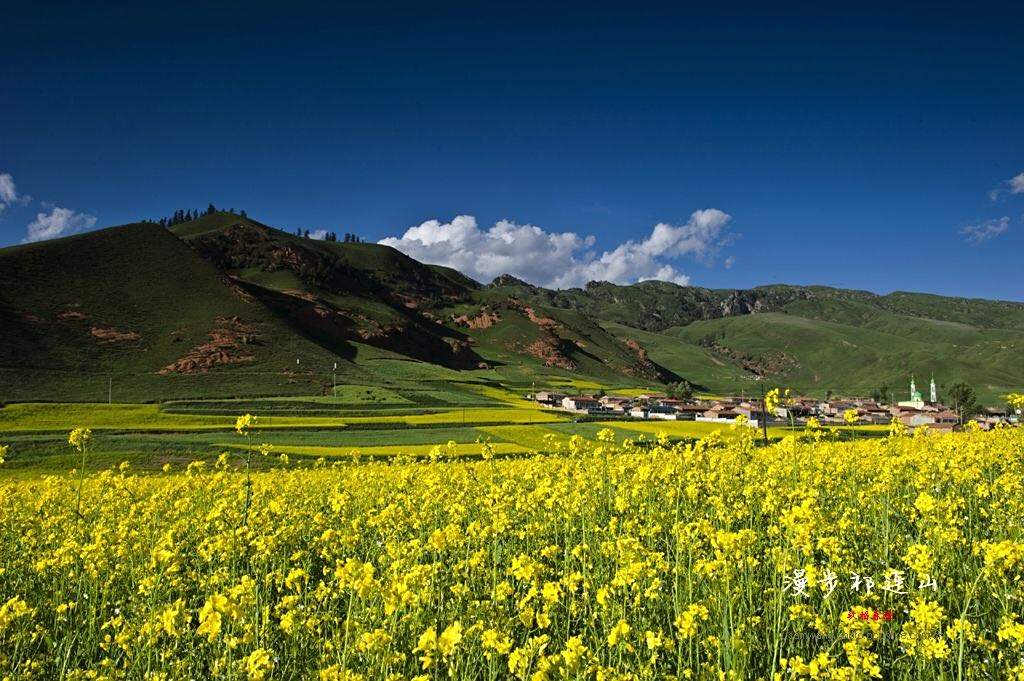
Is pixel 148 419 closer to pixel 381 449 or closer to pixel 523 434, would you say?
pixel 381 449

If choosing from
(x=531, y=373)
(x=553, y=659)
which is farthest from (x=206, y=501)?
(x=531, y=373)

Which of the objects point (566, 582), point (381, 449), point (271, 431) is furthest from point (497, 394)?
point (566, 582)

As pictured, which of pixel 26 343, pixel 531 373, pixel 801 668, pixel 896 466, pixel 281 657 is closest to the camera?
pixel 801 668

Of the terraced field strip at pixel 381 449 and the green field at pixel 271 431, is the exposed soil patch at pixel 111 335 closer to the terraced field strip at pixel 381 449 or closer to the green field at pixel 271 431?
the green field at pixel 271 431

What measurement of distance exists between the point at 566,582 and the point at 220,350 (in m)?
108

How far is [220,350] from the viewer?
3937 inches

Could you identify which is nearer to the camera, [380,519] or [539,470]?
[380,519]

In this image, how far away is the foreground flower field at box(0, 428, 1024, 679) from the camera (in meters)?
4.18

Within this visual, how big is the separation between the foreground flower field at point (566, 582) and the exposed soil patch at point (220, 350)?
300 feet

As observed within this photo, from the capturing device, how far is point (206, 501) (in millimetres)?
12227

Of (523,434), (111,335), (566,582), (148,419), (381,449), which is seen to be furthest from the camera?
(111,335)

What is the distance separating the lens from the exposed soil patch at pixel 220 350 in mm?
94000

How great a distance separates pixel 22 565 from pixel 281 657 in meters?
5.86

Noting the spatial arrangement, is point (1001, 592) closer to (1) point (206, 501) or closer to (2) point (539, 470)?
(2) point (539, 470)
